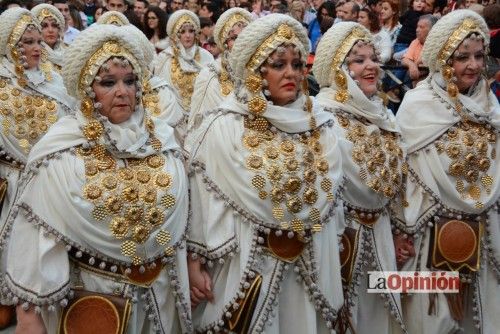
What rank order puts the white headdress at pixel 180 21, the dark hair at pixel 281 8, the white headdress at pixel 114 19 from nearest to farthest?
the white headdress at pixel 114 19 < the white headdress at pixel 180 21 < the dark hair at pixel 281 8

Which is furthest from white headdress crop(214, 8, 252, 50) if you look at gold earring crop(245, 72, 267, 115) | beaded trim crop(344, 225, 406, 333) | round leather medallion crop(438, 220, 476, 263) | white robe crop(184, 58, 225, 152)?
gold earring crop(245, 72, 267, 115)

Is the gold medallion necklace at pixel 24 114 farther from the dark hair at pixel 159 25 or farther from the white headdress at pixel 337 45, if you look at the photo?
the dark hair at pixel 159 25

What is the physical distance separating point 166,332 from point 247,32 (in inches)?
62.3

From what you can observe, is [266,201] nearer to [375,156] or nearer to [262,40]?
[262,40]

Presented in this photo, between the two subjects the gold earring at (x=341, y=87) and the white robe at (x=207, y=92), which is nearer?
the gold earring at (x=341, y=87)

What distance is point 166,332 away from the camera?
4633 millimetres

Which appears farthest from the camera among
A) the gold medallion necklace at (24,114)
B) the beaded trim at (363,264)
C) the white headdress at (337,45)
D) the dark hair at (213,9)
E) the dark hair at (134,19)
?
the dark hair at (213,9)

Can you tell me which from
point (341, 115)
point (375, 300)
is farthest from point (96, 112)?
point (375, 300)

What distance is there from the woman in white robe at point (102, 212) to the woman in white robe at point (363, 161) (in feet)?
4.21

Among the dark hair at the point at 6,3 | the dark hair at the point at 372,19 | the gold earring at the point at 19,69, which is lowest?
the dark hair at the point at 6,3

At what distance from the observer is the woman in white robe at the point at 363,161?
5.55 meters

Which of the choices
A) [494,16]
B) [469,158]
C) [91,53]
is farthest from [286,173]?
[494,16]

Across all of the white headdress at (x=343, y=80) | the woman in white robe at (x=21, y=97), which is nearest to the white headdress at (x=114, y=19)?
the woman in white robe at (x=21, y=97)

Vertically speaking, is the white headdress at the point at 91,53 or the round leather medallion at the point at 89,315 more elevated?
the white headdress at the point at 91,53
